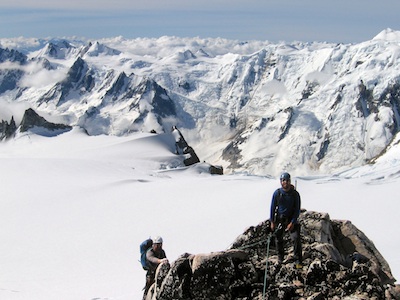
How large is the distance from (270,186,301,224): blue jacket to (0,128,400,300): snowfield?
894 cm

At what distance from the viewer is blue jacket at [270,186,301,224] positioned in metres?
15.8

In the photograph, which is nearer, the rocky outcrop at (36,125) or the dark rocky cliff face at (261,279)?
the dark rocky cliff face at (261,279)

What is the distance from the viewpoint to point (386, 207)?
4166 cm

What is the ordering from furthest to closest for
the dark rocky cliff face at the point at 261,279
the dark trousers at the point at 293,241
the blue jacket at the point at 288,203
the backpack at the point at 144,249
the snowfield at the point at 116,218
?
the snowfield at the point at 116,218
the backpack at the point at 144,249
the blue jacket at the point at 288,203
the dark trousers at the point at 293,241
the dark rocky cliff face at the point at 261,279

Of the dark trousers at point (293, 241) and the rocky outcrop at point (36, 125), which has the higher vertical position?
the rocky outcrop at point (36, 125)

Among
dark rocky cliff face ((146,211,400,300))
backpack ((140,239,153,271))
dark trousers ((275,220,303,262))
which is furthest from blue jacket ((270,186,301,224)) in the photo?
backpack ((140,239,153,271))

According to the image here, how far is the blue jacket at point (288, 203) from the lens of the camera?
15820 mm

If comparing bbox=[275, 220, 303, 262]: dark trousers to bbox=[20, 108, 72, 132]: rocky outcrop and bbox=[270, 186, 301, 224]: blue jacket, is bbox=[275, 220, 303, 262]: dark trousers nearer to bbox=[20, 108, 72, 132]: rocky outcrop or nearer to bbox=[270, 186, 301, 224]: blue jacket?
bbox=[270, 186, 301, 224]: blue jacket

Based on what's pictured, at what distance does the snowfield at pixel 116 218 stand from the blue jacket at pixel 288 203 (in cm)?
894

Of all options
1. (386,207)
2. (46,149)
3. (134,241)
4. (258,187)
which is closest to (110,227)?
(134,241)

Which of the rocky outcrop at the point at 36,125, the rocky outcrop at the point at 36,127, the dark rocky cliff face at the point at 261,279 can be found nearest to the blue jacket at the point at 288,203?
the dark rocky cliff face at the point at 261,279

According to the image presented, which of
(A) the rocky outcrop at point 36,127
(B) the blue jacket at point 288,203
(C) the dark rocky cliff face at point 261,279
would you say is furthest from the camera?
(A) the rocky outcrop at point 36,127

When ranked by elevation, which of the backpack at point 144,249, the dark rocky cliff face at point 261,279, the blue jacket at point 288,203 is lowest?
the dark rocky cliff face at point 261,279

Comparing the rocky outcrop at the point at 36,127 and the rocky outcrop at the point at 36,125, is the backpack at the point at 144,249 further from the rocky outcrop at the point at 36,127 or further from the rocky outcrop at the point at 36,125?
the rocky outcrop at the point at 36,125
